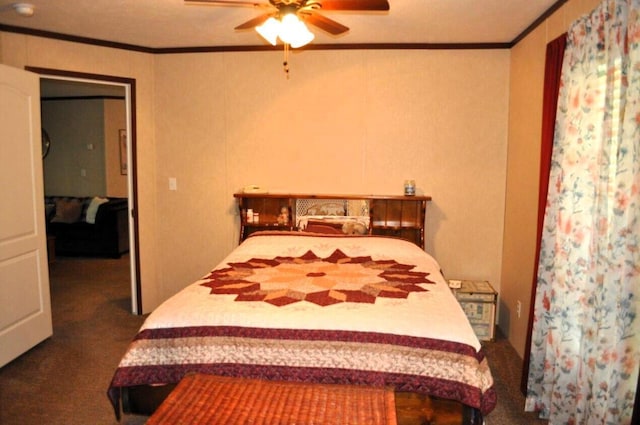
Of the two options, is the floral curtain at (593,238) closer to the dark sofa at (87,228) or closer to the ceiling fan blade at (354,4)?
the ceiling fan blade at (354,4)

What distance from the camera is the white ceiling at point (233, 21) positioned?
9.62 feet

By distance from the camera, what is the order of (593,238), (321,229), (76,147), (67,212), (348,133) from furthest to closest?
(76,147), (67,212), (348,133), (321,229), (593,238)

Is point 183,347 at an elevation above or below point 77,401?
above

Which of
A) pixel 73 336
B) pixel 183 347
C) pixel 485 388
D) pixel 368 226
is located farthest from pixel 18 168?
pixel 485 388

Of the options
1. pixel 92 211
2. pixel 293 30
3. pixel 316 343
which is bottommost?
pixel 316 343

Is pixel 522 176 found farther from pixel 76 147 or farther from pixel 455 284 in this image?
pixel 76 147

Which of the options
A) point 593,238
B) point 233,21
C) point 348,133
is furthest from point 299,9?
point 593,238

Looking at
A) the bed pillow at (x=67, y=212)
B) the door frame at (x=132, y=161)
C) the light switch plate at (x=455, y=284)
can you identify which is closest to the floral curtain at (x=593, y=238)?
the light switch plate at (x=455, y=284)

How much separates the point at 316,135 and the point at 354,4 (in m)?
1.67

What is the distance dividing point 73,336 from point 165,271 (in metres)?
0.91

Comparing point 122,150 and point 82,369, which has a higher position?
point 122,150

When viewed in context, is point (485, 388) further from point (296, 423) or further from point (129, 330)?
point (129, 330)

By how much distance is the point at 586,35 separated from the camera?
88.5 inches

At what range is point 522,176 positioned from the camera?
3393mm
